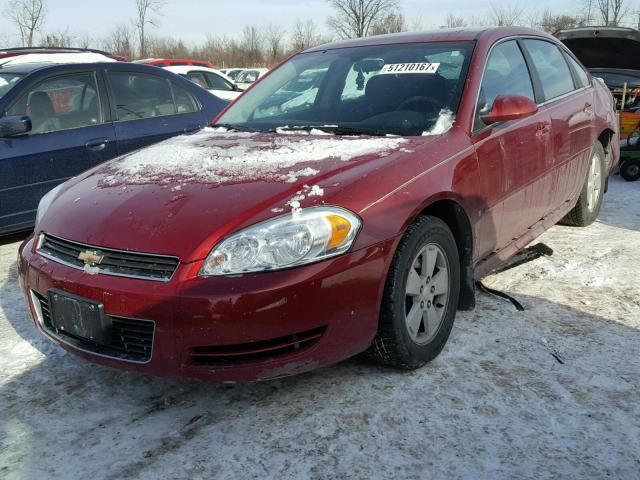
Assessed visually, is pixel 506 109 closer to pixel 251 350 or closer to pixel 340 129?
pixel 340 129

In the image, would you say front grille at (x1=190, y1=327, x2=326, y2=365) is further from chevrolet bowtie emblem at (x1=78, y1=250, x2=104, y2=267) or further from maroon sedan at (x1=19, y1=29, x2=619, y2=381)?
chevrolet bowtie emblem at (x1=78, y1=250, x2=104, y2=267)

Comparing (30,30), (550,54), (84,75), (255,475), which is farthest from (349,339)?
(30,30)

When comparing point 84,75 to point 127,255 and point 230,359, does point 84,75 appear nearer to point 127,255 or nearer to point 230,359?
point 127,255

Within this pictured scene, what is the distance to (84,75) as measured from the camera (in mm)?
5188

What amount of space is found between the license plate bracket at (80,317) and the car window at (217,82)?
10.8 meters

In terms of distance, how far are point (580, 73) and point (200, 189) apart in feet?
11.4

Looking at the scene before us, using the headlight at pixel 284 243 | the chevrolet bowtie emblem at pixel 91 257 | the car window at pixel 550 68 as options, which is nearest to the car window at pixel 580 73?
the car window at pixel 550 68

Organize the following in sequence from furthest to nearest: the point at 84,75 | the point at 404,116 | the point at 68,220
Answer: the point at 84,75
the point at 404,116
the point at 68,220

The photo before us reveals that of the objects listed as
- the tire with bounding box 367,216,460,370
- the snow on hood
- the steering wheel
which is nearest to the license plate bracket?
the snow on hood

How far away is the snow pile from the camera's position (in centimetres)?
297

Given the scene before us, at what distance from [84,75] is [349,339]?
3905 mm

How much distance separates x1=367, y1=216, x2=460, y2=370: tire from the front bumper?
3.7 inches

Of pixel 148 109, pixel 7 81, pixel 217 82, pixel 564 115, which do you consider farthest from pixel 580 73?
pixel 217 82

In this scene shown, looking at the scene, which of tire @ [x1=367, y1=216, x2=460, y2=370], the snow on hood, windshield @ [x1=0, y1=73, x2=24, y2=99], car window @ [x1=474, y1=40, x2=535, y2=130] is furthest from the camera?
windshield @ [x1=0, y1=73, x2=24, y2=99]
